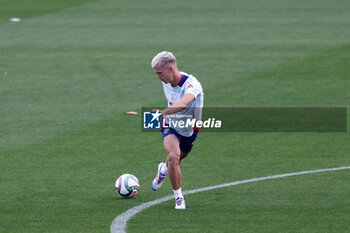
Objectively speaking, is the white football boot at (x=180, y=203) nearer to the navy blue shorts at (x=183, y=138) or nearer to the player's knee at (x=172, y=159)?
the player's knee at (x=172, y=159)

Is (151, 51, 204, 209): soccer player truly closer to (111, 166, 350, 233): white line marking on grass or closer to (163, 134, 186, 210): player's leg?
(163, 134, 186, 210): player's leg

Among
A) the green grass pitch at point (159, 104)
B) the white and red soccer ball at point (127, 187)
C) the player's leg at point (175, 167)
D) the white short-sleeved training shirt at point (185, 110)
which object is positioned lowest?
the green grass pitch at point (159, 104)

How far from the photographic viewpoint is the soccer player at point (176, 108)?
30.9 ft

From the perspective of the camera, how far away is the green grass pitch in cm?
962

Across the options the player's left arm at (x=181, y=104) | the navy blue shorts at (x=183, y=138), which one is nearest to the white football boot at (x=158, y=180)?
the navy blue shorts at (x=183, y=138)

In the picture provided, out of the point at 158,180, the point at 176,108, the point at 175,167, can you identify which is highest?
the point at 176,108

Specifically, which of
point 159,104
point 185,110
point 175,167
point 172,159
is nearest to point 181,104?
point 185,110

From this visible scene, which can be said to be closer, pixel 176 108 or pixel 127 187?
pixel 176 108

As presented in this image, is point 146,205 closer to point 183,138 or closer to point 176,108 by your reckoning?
point 183,138

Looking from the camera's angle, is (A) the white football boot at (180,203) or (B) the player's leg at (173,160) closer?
(B) the player's leg at (173,160)

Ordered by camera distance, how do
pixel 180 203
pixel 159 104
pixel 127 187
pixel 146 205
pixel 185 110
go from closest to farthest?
pixel 180 203, pixel 185 110, pixel 146 205, pixel 127 187, pixel 159 104

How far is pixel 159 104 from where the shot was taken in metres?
17.4

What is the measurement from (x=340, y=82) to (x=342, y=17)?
1143 cm

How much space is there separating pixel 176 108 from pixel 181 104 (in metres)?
0.11
